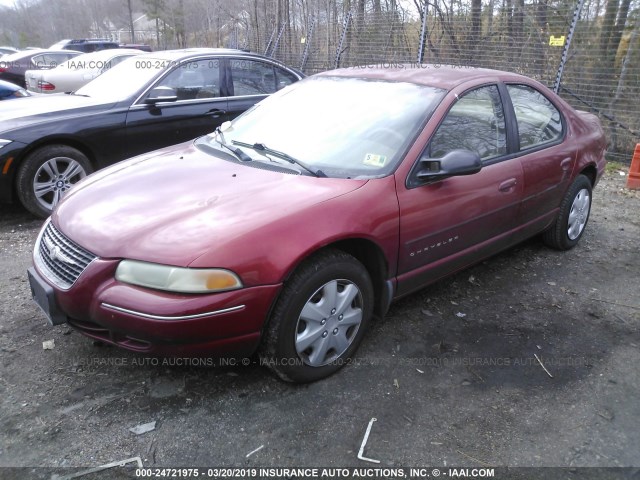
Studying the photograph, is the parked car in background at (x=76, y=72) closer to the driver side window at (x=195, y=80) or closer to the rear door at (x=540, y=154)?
the driver side window at (x=195, y=80)

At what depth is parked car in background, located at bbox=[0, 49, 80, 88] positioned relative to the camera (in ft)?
45.0

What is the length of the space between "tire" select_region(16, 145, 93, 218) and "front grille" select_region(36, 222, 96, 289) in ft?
8.34

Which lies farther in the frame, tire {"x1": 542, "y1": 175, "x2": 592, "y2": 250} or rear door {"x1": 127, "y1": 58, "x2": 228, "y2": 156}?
rear door {"x1": 127, "y1": 58, "x2": 228, "y2": 156}

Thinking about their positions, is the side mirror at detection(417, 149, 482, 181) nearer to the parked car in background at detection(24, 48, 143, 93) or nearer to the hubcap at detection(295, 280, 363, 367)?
the hubcap at detection(295, 280, 363, 367)

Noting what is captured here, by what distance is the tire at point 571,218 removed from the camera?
4387 mm

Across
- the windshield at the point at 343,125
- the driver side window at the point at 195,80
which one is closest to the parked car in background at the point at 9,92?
the driver side window at the point at 195,80

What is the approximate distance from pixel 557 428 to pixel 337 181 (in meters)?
1.65

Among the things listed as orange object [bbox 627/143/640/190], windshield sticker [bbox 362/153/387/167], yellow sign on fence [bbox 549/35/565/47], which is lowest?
orange object [bbox 627/143/640/190]

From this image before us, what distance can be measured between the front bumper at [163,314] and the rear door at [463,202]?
993 millimetres

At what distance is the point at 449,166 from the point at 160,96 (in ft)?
12.6

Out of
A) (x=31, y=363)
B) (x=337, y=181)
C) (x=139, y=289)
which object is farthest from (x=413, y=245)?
(x=31, y=363)

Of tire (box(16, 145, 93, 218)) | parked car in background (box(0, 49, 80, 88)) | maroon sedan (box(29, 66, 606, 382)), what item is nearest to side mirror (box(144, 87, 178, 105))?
tire (box(16, 145, 93, 218))

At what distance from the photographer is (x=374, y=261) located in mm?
2904

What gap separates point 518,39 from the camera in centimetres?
904
